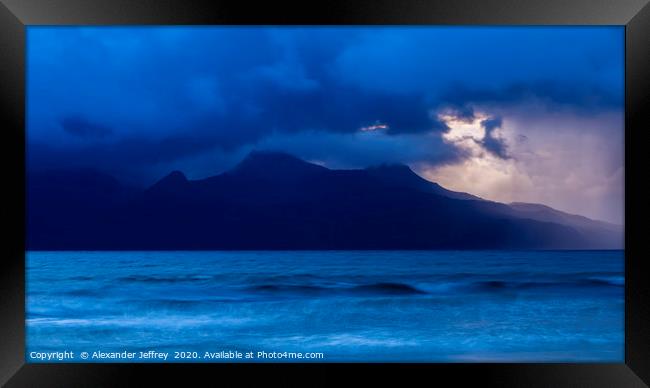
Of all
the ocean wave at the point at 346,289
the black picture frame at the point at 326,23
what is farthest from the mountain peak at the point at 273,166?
the black picture frame at the point at 326,23

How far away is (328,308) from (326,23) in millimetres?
5942

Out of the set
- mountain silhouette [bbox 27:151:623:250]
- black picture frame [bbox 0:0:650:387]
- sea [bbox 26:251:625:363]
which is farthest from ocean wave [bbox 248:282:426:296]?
black picture frame [bbox 0:0:650:387]

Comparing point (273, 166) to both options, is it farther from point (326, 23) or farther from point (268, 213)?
point (326, 23)

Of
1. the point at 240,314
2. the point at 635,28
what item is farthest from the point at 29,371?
the point at 240,314

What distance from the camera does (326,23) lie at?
9.00ft

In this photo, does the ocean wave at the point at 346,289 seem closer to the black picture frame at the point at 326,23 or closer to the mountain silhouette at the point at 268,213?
the mountain silhouette at the point at 268,213

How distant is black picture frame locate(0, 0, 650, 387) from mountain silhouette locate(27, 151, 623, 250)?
9699 millimetres

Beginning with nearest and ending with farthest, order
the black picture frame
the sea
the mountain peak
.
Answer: the black picture frame → the sea → the mountain peak

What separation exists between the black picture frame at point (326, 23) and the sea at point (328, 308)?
8.3 inches

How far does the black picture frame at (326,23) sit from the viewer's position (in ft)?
8.86

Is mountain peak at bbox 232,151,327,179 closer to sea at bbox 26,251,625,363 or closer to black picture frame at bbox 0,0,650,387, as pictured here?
sea at bbox 26,251,625,363

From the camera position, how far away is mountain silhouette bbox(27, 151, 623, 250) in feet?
44.7

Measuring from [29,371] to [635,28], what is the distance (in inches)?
141

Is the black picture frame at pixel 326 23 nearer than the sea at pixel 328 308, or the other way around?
the black picture frame at pixel 326 23
